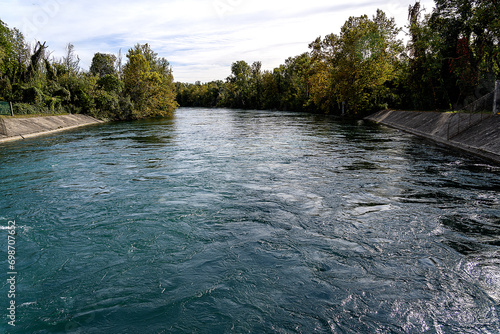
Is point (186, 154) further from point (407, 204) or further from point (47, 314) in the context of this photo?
point (47, 314)

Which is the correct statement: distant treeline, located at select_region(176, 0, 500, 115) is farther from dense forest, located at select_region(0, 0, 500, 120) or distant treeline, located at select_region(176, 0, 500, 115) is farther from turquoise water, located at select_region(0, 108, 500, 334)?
turquoise water, located at select_region(0, 108, 500, 334)

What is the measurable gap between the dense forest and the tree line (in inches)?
5.1

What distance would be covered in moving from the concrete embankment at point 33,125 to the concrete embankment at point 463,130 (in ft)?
102

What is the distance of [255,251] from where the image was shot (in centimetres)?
685

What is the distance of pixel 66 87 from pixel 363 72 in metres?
42.0

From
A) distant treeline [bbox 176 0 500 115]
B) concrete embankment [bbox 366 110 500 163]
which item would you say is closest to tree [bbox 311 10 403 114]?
distant treeline [bbox 176 0 500 115]

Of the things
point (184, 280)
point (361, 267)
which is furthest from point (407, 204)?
point (184, 280)

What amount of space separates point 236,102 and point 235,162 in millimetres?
119957

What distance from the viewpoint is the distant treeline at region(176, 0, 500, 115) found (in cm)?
3156

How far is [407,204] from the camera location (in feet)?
31.9

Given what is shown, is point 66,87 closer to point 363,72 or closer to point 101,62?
point 363,72

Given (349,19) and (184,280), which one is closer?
(184,280)

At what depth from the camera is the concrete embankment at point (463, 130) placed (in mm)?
17308

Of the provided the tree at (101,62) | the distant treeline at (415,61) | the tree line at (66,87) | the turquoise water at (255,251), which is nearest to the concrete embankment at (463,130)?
the turquoise water at (255,251)
